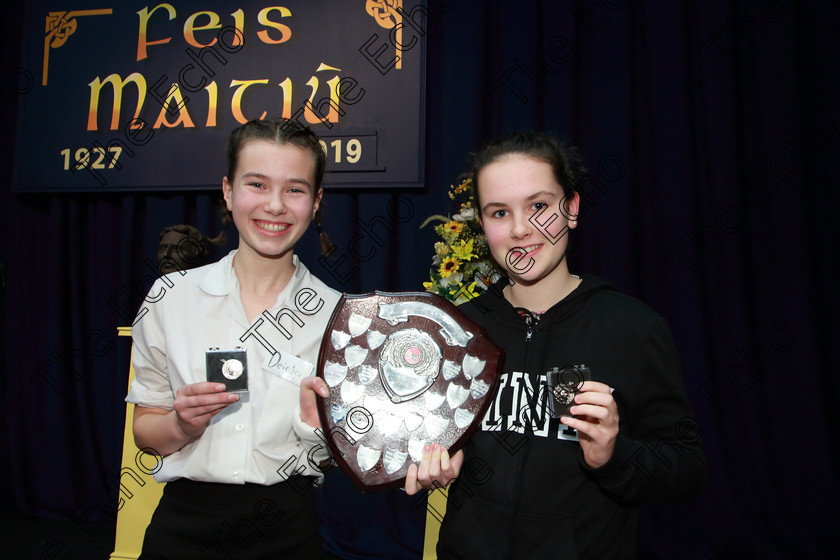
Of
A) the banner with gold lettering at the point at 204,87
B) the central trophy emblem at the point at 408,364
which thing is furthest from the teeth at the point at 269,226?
the banner with gold lettering at the point at 204,87

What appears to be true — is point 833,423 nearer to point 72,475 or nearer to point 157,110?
point 157,110

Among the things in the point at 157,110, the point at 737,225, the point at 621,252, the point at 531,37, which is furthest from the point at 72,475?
the point at 737,225

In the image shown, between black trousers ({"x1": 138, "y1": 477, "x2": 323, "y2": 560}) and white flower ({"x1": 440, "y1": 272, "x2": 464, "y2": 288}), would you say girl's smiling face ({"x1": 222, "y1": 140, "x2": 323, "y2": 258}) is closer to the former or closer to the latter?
black trousers ({"x1": 138, "y1": 477, "x2": 323, "y2": 560})

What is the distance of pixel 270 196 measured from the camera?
1.27m

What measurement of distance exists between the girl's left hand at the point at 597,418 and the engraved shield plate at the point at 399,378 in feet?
0.69

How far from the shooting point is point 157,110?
11.4 feet

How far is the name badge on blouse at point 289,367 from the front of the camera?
4.01 feet

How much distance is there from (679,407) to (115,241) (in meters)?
3.74

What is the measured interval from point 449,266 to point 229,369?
4.30 feet

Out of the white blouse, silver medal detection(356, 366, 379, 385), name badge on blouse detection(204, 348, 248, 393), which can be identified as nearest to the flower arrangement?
the white blouse

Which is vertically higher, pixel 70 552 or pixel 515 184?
pixel 515 184

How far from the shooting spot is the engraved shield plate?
111 cm

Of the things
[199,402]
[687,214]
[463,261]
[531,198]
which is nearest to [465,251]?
[463,261]

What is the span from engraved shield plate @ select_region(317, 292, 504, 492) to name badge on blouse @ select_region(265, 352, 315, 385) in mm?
128
